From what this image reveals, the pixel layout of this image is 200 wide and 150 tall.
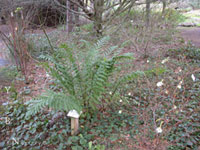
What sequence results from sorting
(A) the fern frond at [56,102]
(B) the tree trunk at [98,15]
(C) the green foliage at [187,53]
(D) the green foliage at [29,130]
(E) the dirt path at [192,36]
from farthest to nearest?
(E) the dirt path at [192,36] → (B) the tree trunk at [98,15] → (C) the green foliage at [187,53] → (D) the green foliage at [29,130] → (A) the fern frond at [56,102]

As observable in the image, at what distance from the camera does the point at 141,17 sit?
245 inches

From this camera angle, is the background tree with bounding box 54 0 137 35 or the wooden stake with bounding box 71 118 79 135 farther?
the background tree with bounding box 54 0 137 35

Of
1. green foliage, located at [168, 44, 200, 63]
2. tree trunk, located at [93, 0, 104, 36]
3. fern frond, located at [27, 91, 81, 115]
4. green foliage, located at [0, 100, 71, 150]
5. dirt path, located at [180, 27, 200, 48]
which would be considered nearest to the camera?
fern frond, located at [27, 91, 81, 115]

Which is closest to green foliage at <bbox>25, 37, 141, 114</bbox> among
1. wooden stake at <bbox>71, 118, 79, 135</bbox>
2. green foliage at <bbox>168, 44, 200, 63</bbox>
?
wooden stake at <bbox>71, 118, 79, 135</bbox>

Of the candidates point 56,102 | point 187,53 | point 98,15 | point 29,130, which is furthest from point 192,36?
point 29,130

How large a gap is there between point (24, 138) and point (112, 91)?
1.48 metres

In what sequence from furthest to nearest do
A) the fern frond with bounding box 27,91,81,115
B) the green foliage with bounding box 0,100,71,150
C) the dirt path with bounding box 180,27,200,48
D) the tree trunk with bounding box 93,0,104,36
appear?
the dirt path with bounding box 180,27,200,48, the tree trunk with bounding box 93,0,104,36, the green foliage with bounding box 0,100,71,150, the fern frond with bounding box 27,91,81,115

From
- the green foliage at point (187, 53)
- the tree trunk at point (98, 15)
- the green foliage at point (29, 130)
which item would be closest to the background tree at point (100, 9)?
the tree trunk at point (98, 15)

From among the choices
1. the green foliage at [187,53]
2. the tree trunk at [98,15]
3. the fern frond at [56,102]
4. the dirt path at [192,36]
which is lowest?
the fern frond at [56,102]

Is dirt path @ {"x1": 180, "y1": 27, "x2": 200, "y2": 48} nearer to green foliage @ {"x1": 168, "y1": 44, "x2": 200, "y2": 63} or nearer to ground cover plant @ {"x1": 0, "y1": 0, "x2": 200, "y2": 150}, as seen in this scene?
green foliage @ {"x1": 168, "y1": 44, "x2": 200, "y2": 63}

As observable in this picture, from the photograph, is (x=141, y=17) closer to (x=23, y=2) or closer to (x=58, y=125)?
(x=23, y=2)

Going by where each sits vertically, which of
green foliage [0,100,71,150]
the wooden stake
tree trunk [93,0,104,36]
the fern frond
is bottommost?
green foliage [0,100,71,150]

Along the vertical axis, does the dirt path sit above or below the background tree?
below

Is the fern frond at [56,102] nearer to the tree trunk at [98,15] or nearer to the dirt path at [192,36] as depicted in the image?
the tree trunk at [98,15]
